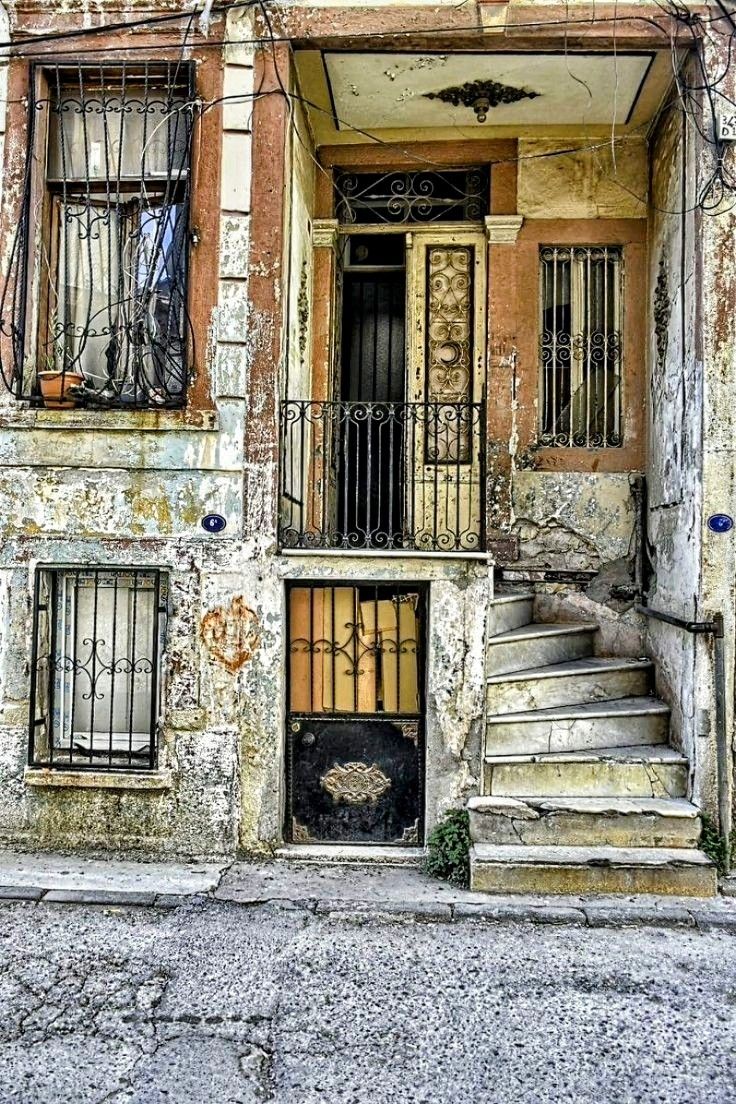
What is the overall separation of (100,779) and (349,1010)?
2.51 meters

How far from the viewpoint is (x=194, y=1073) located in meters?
3.37

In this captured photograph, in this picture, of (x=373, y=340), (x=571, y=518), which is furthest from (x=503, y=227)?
(x=571, y=518)

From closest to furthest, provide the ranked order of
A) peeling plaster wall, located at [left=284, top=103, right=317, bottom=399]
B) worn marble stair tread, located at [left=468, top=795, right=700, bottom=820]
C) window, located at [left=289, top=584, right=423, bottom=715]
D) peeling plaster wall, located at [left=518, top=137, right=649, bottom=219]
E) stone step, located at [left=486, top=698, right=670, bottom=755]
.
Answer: worn marble stair tread, located at [left=468, top=795, right=700, bottom=820] → stone step, located at [left=486, top=698, right=670, bottom=755] → window, located at [left=289, top=584, right=423, bottom=715] → peeling plaster wall, located at [left=284, top=103, right=317, bottom=399] → peeling plaster wall, located at [left=518, top=137, right=649, bottom=219]

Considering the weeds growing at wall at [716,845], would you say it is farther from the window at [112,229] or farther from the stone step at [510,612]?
the window at [112,229]

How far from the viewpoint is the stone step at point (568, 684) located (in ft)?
19.2

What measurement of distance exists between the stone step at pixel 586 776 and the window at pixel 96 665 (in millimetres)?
2492

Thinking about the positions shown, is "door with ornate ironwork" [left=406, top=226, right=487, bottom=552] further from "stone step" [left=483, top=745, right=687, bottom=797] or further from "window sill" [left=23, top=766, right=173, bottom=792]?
"window sill" [left=23, top=766, right=173, bottom=792]

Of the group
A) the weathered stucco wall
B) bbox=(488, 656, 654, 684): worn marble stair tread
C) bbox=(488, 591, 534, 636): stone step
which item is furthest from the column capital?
bbox=(488, 656, 654, 684): worn marble stair tread

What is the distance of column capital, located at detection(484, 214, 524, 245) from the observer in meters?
7.16

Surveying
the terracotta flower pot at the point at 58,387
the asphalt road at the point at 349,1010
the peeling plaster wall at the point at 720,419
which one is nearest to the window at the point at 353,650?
the asphalt road at the point at 349,1010

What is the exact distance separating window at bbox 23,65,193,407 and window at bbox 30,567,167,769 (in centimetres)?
135

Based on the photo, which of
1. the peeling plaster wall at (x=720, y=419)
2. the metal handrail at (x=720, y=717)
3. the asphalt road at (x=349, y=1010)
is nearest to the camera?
the asphalt road at (x=349, y=1010)

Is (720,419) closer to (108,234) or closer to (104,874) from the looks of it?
(108,234)

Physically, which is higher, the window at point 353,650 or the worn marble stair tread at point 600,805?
the window at point 353,650
